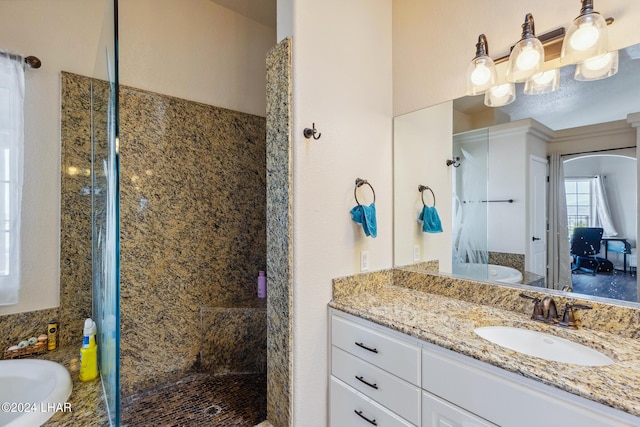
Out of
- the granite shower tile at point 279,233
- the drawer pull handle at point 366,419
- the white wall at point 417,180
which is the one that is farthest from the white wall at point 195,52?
the drawer pull handle at point 366,419

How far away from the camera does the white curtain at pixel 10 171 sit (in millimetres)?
1818

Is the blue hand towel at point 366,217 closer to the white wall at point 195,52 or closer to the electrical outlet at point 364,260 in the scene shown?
the electrical outlet at point 364,260

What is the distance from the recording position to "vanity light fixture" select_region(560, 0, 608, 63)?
3.86 feet

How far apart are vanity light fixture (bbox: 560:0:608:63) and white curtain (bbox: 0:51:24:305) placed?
2992mm

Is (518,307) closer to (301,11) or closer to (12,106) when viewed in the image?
(301,11)

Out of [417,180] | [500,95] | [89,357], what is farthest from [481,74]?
[89,357]

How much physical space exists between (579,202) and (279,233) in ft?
4.83

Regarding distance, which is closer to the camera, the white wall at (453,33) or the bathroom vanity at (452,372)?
the bathroom vanity at (452,372)

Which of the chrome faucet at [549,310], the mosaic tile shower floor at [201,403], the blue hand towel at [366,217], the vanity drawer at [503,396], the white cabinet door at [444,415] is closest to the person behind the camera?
the vanity drawer at [503,396]

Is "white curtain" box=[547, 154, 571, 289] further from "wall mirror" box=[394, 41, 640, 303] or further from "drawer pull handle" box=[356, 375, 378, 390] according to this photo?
"drawer pull handle" box=[356, 375, 378, 390]

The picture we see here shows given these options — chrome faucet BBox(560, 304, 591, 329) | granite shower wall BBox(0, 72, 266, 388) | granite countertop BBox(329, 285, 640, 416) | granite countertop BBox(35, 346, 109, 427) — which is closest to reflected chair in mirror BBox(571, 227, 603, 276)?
chrome faucet BBox(560, 304, 591, 329)

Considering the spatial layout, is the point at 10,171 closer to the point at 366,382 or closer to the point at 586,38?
the point at 366,382

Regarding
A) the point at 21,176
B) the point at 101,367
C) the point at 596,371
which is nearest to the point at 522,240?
the point at 596,371

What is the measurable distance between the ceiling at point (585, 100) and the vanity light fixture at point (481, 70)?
144mm
